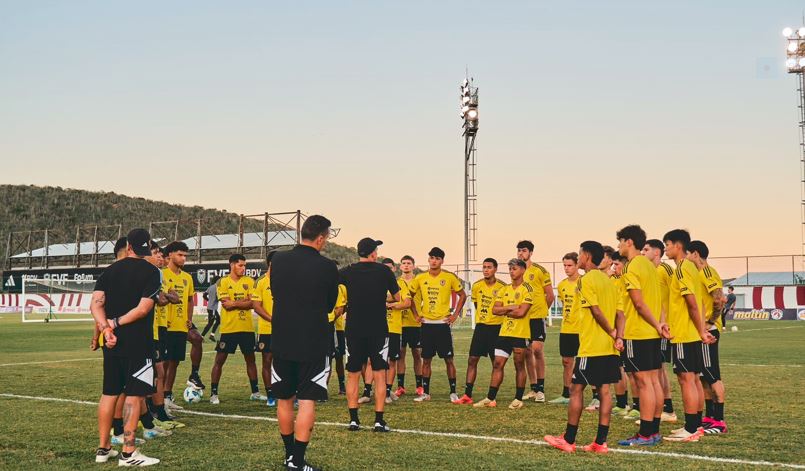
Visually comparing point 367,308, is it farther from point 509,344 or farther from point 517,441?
point 509,344

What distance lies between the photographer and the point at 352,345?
9484mm

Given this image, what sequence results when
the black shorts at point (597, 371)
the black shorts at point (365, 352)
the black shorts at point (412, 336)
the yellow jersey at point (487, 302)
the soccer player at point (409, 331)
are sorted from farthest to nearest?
the black shorts at point (412, 336), the soccer player at point (409, 331), the yellow jersey at point (487, 302), the black shorts at point (365, 352), the black shorts at point (597, 371)

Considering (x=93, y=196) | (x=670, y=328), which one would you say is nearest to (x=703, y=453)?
(x=670, y=328)

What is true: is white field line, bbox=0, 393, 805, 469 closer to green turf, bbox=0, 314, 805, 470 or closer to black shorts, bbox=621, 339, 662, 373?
green turf, bbox=0, 314, 805, 470

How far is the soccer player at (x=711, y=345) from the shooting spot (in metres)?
9.15

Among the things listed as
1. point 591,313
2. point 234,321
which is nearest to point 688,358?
point 591,313

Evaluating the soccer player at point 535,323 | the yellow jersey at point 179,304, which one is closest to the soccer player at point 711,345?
the soccer player at point 535,323

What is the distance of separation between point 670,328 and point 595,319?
1.59m

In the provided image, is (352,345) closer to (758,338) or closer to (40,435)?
(40,435)

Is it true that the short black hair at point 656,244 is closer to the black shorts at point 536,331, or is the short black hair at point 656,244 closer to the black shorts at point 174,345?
the black shorts at point 536,331

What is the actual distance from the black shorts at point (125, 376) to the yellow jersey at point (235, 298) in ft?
13.3

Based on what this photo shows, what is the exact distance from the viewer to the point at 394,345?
39.9ft

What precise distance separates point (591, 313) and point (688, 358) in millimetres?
1676

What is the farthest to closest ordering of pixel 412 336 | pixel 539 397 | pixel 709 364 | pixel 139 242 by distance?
pixel 412 336
pixel 539 397
pixel 709 364
pixel 139 242
